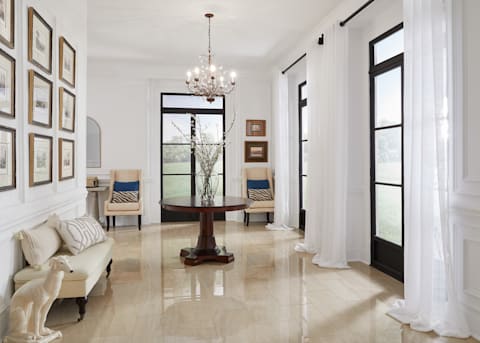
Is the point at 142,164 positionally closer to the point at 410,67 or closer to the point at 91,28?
the point at 91,28

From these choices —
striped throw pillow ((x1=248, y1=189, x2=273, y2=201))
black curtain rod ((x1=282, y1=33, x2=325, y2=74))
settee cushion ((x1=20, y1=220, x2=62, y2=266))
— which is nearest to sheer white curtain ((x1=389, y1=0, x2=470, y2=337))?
black curtain rod ((x1=282, y1=33, x2=325, y2=74))

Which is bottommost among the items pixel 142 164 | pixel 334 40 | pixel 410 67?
pixel 142 164

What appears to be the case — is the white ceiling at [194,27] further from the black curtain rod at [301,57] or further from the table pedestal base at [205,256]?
the table pedestal base at [205,256]

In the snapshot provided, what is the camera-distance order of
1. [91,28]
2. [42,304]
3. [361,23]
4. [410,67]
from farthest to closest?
[91,28]
[361,23]
[410,67]
[42,304]

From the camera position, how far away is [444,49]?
9.66ft

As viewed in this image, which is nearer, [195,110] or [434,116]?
[434,116]

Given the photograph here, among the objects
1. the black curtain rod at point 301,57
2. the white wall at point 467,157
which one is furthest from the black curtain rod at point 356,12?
the white wall at point 467,157

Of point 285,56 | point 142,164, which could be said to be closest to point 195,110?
point 142,164

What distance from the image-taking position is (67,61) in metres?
4.07

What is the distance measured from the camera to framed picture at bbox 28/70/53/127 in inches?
122

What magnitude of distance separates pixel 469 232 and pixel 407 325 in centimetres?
82

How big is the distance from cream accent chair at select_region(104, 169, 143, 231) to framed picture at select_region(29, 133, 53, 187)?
135 inches

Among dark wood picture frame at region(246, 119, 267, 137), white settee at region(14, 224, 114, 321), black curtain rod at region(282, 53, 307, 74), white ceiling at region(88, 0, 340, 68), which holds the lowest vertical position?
white settee at region(14, 224, 114, 321)

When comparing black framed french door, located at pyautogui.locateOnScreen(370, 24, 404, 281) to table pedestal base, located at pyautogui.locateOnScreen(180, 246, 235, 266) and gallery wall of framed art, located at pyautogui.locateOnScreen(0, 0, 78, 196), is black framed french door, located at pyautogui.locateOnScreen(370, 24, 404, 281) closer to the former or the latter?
table pedestal base, located at pyautogui.locateOnScreen(180, 246, 235, 266)
